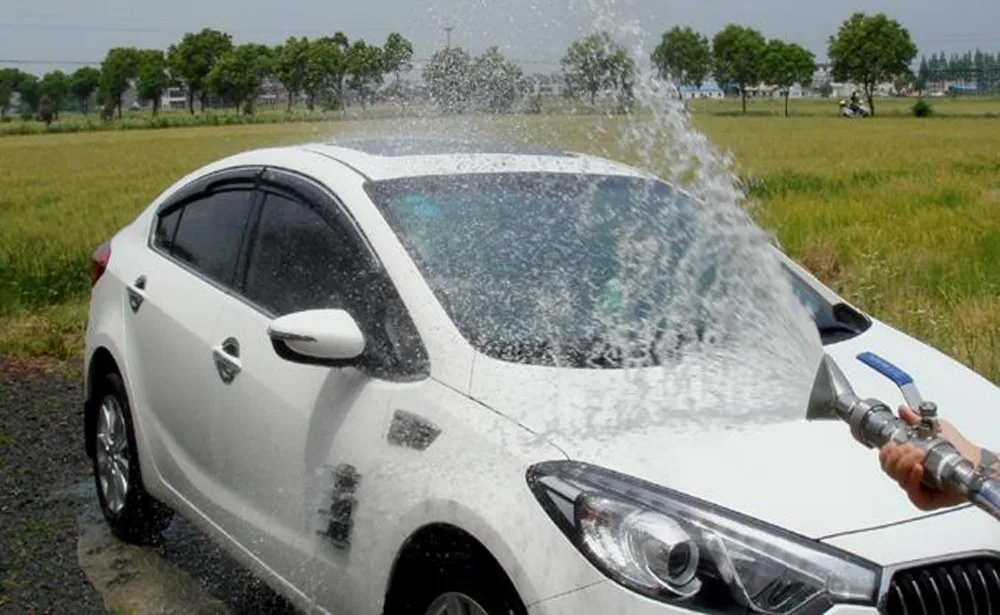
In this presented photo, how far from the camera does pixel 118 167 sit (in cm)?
3475

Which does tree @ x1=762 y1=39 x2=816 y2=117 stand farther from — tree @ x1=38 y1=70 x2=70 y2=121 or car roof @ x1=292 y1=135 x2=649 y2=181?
car roof @ x1=292 y1=135 x2=649 y2=181

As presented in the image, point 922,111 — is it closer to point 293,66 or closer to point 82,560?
point 293,66

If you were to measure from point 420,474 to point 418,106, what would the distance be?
24.3 feet

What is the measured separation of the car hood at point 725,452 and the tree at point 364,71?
1000 centimetres

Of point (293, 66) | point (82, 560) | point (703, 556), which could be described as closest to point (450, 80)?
point (82, 560)

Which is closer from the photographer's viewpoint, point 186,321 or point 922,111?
point 186,321

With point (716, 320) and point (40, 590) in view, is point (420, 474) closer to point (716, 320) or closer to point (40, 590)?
point (716, 320)

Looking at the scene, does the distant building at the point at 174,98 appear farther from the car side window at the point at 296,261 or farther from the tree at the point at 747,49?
the car side window at the point at 296,261

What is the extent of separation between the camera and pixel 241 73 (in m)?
115

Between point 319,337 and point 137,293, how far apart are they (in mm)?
1832

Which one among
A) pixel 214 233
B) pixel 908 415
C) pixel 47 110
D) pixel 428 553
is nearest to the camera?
pixel 908 415

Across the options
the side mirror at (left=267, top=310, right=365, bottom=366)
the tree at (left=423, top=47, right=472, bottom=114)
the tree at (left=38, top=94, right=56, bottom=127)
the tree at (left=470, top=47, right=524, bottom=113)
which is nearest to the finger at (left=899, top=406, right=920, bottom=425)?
the side mirror at (left=267, top=310, right=365, bottom=366)

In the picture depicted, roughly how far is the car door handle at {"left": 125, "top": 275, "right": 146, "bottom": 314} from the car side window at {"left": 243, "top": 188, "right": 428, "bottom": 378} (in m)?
0.80

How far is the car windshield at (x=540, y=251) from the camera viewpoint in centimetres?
341
